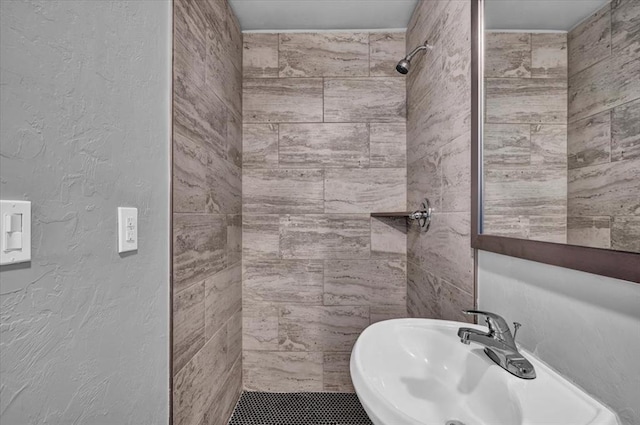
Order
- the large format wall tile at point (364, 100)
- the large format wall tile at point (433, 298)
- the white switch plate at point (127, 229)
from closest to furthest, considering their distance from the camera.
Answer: the white switch plate at point (127, 229) → the large format wall tile at point (433, 298) → the large format wall tile at point (364, 100)

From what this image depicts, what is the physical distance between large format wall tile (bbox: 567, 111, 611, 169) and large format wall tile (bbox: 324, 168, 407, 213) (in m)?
1.30

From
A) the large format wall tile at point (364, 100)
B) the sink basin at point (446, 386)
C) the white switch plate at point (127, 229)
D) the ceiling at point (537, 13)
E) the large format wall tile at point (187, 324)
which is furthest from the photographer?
the large format wall tile at point (364, 100)

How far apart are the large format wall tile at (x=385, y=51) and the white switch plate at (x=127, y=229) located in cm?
167

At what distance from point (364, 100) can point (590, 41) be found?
1418mm

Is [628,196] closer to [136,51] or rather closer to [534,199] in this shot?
[534,199]

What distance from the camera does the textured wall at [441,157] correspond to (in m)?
1.25

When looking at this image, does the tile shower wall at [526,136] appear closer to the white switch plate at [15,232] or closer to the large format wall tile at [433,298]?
the large format wall tile at [433,298]

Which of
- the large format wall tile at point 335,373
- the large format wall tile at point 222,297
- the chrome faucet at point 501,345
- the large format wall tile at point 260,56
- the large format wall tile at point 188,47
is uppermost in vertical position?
the large format wall tile at point 260,56

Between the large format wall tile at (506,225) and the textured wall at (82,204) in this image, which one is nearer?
the textured wall at (82,204)

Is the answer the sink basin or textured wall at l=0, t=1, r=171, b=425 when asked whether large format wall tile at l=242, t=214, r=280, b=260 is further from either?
the sink basin

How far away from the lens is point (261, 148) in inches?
81.3

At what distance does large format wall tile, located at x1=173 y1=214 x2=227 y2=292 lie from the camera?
1188 mm

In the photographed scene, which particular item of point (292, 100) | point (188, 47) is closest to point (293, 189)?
point (292, 100)

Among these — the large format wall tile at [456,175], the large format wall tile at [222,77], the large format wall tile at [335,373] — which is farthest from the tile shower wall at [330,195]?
the large format wall tile at [456,175]
